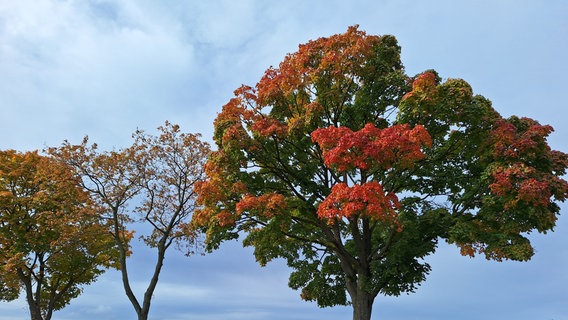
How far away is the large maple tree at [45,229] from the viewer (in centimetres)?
2894

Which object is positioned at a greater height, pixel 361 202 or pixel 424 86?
pixel 424 86

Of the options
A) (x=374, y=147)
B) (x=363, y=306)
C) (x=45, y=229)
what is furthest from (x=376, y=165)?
(x=45, y=229)

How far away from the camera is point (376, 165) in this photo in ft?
53.2

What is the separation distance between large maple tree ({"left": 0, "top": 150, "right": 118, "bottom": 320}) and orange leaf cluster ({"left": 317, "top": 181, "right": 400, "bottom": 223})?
17.8 meters

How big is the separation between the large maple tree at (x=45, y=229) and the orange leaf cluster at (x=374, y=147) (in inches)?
715

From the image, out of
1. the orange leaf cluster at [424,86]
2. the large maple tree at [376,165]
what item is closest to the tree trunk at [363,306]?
the large maple tree at [376,165]

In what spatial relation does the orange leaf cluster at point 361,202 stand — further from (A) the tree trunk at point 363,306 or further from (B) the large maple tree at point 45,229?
(B) the large maple tree at point 45,229

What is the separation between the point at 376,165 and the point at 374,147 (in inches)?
38.3

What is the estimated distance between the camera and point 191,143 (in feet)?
92.2

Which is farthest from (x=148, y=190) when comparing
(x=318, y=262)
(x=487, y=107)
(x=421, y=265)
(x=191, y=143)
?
(x=487, y=107)

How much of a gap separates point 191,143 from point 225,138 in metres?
10.2

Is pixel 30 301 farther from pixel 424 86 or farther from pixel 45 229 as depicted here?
pixel 424 86

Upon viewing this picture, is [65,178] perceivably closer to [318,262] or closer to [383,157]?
[318,262]

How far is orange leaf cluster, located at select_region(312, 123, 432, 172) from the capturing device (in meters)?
15.5
